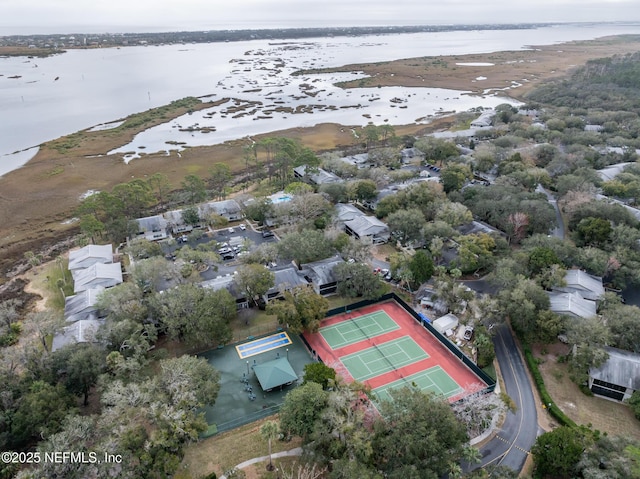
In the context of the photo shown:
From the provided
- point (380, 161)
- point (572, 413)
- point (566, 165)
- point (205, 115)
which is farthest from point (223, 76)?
point (572, 413)

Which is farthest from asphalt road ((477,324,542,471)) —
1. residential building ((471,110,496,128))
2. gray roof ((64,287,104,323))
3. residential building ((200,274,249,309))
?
residential building ((471,110,496,128))

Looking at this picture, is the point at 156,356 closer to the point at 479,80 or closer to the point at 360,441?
the point at 360,441

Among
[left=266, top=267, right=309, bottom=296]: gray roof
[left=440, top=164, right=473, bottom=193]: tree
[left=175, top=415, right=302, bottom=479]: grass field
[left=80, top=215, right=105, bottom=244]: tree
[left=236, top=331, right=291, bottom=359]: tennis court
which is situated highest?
[left=440, top=164, right=473, bottom=193]: tree

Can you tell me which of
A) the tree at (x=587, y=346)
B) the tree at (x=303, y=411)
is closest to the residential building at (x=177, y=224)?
the tree at (x=303, y=411)

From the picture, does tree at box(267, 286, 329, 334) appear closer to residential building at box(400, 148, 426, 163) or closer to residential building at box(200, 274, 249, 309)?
residential building at box(200, 274, 249, 309)

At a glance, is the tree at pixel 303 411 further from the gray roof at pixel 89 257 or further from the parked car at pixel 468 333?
the gray roof at pixel 89 257

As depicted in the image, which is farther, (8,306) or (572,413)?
(8,306)
